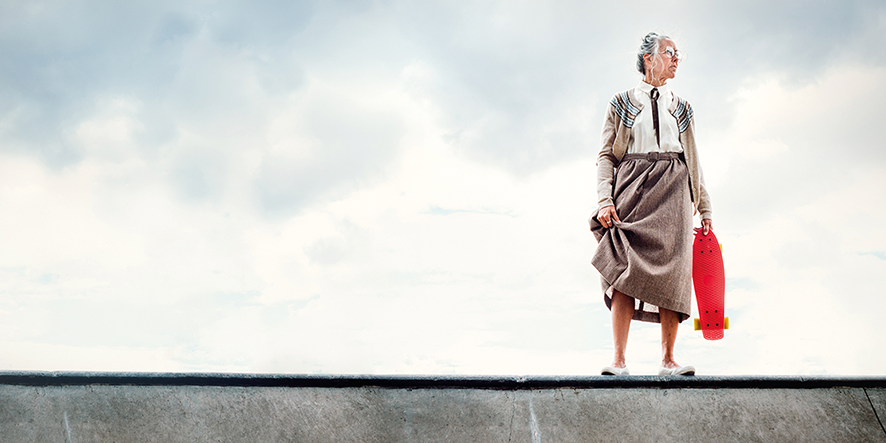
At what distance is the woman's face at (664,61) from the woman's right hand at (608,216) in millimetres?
981

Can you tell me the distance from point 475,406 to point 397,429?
1.26 feet

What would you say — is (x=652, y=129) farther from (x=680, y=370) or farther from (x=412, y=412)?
(x=412, y=412)

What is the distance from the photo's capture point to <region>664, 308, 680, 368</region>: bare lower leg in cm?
349

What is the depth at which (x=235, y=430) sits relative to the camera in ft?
8.87

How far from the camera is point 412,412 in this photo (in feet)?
8.79

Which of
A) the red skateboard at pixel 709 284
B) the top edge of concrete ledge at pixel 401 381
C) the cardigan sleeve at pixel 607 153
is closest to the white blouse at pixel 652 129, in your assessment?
the cardigan sleeve at pixel 607 153

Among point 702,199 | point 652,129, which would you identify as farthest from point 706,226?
point 652,129

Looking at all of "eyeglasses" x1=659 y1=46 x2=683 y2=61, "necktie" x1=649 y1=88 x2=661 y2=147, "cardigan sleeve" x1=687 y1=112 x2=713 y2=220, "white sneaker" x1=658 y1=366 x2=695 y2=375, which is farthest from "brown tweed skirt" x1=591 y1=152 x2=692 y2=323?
"eyeglasses" x1=659 y1=46 x2=683 y2=61

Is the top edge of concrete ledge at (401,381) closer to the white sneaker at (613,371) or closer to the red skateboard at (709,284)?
the white sneaker at (613,371)

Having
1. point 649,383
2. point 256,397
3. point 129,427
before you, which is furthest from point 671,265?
point 129,427

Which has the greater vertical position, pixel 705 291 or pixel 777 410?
pixel 705 291

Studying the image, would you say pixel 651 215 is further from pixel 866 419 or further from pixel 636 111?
pixel 866 419

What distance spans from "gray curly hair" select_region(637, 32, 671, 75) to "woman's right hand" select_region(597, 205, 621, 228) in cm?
101

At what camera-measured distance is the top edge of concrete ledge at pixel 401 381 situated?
2725 millimetres
